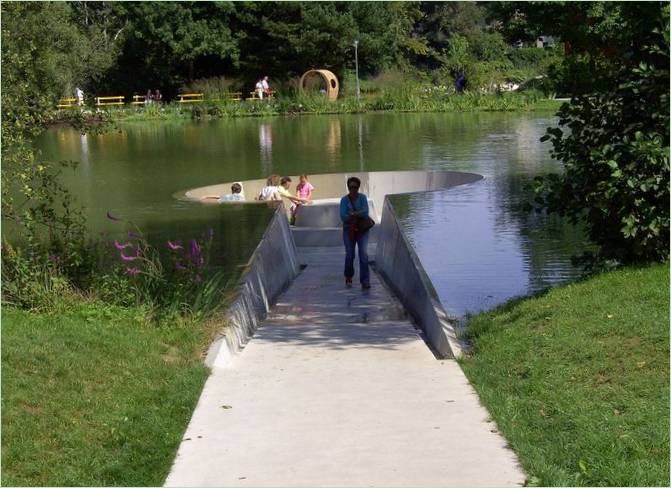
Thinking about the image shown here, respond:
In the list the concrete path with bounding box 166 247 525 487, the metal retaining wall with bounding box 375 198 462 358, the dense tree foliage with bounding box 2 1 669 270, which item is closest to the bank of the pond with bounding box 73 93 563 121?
the dense tree foliage with bounding box 2 1 669 270

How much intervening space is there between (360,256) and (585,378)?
22.0 ft

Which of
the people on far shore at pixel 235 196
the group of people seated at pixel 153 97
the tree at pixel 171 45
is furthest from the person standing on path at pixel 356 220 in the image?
the tree at pixel 171 45

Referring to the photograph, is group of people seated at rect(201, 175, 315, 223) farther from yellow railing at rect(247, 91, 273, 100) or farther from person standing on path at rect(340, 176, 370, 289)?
yellow railing at rect(247, 91, 273, 100)

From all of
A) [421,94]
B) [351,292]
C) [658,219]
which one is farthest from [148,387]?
[421,94]

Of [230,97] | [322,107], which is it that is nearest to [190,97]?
[230,97]

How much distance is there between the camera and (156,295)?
10758 mm

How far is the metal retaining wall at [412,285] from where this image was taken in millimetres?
9671

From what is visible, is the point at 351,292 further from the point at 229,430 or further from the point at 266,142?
the point at 266,142

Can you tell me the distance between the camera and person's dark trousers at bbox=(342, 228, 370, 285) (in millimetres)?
13815

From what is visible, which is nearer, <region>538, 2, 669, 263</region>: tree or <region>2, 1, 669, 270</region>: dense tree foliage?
<region>538, 2, 669, 263</region>: tree

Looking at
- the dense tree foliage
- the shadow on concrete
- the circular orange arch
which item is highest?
the dense tree foliage

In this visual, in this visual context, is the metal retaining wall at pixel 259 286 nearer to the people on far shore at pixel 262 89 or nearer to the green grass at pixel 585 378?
the green grass at pixel 585 378

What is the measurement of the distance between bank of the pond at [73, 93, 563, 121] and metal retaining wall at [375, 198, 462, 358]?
40.8 meters

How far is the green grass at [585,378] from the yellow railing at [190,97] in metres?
56.3
